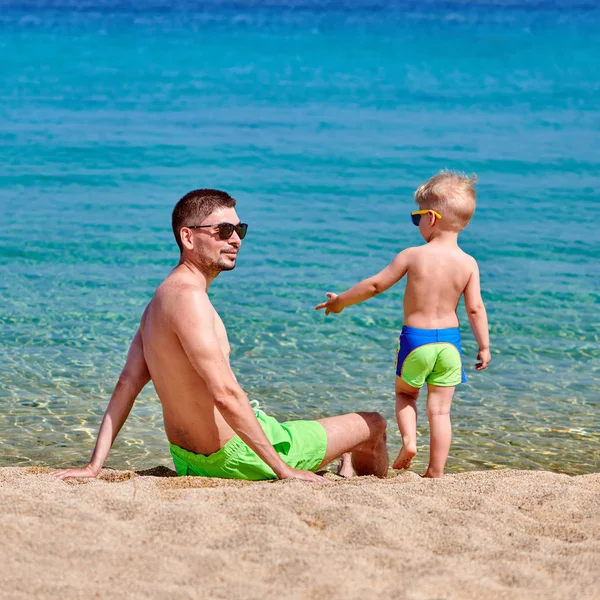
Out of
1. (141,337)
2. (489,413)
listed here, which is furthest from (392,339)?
(141,337)

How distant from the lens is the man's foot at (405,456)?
16.3 ft

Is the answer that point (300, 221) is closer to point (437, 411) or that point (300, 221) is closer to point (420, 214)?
point (420, 214)

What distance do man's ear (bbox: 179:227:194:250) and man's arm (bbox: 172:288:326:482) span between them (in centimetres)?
31

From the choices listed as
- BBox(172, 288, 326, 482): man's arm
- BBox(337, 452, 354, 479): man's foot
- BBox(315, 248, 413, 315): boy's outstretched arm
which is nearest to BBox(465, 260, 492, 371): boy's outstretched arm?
BBox(315, 248, 413, 315): boy's outstretched arm

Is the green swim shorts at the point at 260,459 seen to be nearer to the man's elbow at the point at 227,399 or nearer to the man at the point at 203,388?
the man at the point at 203,388

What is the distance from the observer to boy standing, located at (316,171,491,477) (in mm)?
4949

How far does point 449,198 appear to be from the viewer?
4945 mm

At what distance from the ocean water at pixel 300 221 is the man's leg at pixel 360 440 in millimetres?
817

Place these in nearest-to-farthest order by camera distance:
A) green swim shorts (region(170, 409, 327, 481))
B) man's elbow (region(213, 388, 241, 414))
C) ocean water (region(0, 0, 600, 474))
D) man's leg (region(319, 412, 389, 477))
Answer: man's elbow (region(213, 388, 241, 414)) < green swim shorts (region(170, 409, 327, 481)) < man's leg (region(319, 412, 389, 477)) < ocean water (region(0, 0, 600, 474))

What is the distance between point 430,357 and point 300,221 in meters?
7.02

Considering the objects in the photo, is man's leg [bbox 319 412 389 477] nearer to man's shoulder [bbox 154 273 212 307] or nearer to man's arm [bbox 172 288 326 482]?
man's arm [bbox 172 288 326 482]

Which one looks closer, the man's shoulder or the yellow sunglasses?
the man's shoulder

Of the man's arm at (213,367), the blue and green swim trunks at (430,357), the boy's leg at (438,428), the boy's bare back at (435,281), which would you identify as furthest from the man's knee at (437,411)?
the man's arm at (213,367)

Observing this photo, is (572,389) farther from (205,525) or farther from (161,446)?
(205,525)
